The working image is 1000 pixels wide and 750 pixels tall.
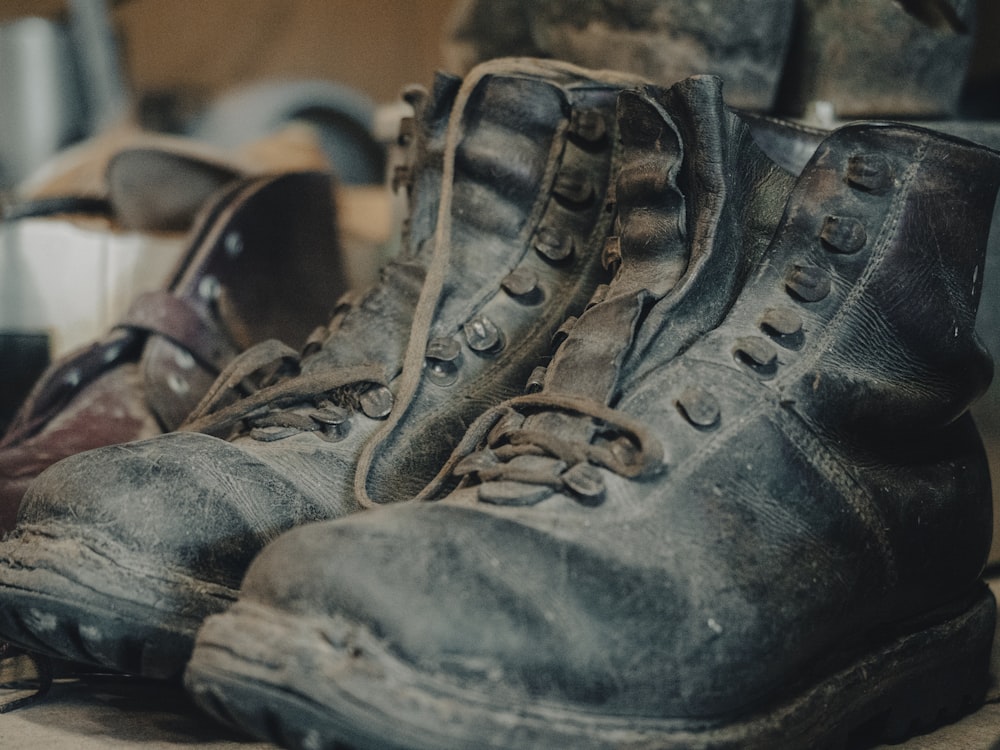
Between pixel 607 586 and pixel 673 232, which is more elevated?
pixel 673 232

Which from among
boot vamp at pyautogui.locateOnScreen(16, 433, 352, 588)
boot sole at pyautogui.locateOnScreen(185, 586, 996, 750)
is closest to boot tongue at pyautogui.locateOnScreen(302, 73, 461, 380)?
boot vamp at pyautogui.locateOnScreen(16, 433, 352, 588)

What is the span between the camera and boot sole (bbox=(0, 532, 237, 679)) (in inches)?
32.6

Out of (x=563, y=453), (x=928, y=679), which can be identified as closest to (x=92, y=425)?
(x=563, y=453)

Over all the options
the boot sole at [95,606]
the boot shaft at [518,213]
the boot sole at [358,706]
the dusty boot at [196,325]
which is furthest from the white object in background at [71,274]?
the boot sole at [358,706]

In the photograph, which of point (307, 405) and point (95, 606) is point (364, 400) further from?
point (95, 606)

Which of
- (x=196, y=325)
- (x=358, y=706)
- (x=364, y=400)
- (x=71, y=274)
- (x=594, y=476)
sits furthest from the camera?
(x=71, y=274)

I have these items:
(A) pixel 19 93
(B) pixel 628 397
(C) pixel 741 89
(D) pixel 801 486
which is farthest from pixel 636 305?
(A) pixel 19 93

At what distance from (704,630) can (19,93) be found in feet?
7.57

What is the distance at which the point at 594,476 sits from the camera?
777 mm

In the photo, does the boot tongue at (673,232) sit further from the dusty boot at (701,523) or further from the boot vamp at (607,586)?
the boot vamp at (607,586)

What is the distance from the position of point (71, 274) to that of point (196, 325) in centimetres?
48

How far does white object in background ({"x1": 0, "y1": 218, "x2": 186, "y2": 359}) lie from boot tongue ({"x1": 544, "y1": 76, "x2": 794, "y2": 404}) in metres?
1.00

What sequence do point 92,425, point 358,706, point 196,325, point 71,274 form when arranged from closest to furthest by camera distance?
point 358,706
point 92,425
point 196,325
point 71,274

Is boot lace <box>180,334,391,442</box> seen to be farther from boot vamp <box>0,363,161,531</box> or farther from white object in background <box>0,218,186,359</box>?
Answer: white object in background <box>0,218,186,359</box>
